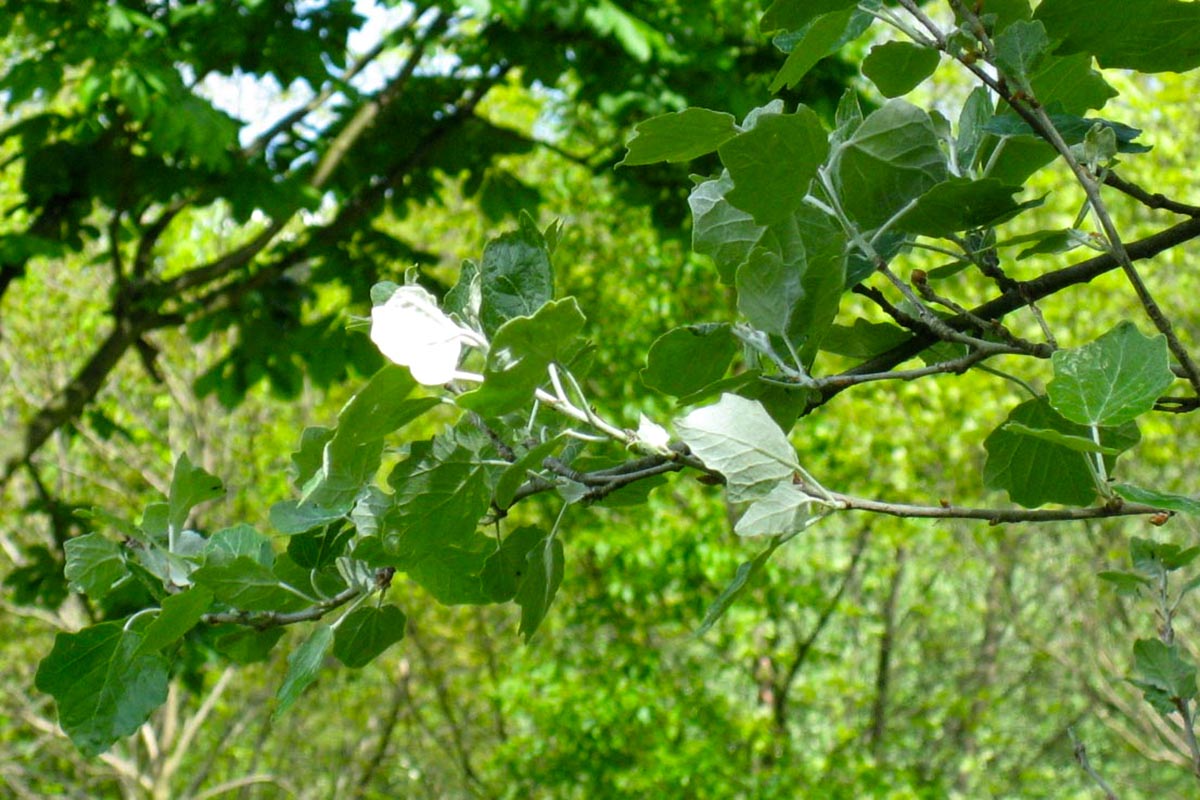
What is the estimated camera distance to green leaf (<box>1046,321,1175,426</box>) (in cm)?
58

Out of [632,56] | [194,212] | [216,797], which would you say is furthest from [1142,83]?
[216,797]

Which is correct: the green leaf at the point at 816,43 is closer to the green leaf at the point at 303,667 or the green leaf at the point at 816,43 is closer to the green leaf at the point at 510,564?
the green leaf at the point at 510,564

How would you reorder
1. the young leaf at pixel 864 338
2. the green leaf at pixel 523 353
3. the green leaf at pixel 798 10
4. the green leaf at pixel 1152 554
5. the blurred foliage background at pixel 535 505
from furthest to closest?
the blurred foliage background at pixel 535 505, the green leaf at pixel 1152 554, the young leaf at pixel 864 338, the green leaf at pixel 798 10, the green leaf at pixel 523 353

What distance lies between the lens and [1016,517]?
0.58 metres

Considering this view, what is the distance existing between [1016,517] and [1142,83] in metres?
7.69

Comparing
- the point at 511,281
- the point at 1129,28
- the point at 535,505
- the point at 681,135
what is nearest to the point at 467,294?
the point at 511,281

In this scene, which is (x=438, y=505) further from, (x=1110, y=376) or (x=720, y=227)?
(x=1110, y=376)

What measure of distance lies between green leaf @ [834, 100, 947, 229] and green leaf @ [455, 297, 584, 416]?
0.18m

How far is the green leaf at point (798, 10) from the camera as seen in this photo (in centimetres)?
62

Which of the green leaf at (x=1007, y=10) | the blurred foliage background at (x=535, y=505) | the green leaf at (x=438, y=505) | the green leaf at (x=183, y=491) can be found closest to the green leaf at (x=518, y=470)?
the green leaf at (x=438, y=505)

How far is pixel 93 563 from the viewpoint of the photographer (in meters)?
0.74

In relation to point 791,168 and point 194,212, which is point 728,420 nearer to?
point 791,168

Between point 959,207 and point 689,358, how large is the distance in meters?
0.17

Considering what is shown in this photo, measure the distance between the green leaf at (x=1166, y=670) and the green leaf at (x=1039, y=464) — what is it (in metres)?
0.21
